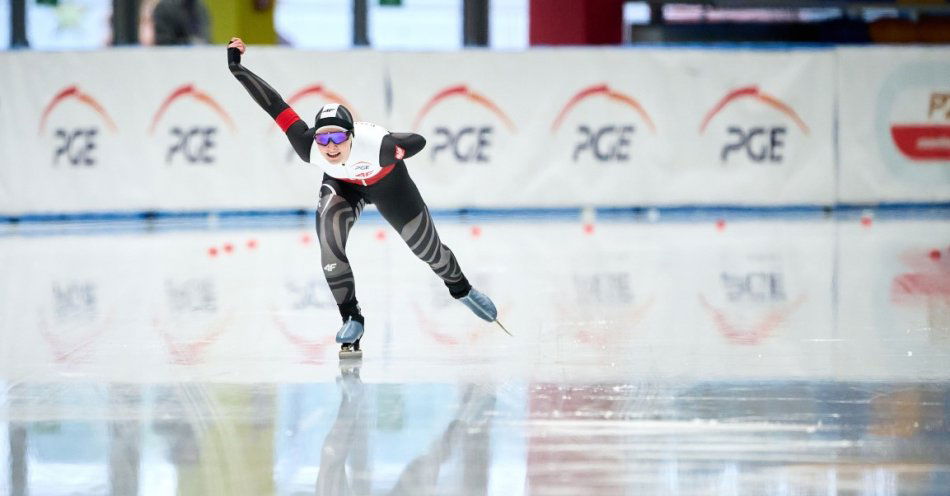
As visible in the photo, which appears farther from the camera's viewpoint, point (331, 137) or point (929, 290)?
point (929, 290)

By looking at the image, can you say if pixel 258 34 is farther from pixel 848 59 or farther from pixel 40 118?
pixel 848 59

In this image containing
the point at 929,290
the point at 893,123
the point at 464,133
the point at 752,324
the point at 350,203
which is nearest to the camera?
the point at 350,203

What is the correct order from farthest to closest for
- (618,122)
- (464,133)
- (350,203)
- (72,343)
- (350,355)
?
(618,122), (464,133), (72,343), (350,203), (350,355)

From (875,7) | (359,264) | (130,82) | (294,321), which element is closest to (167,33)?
(130,82)

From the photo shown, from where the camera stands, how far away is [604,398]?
4.64 meters

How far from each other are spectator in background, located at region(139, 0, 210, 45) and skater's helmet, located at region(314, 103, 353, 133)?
9.75 m

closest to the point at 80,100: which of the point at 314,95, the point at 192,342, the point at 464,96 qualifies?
the point at 314,95

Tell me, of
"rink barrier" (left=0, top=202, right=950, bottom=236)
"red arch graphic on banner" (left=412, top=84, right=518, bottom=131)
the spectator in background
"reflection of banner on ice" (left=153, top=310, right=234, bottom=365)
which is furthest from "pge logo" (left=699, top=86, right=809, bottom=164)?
"reflection of banner on ice" (left=153, top=310, right=234, bottom=365)

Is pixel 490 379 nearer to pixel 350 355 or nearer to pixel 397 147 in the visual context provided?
pixel 350 355

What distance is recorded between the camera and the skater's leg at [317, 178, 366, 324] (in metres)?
5.84

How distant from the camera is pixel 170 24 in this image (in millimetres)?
14961

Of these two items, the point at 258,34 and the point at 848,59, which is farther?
the point at 258,34

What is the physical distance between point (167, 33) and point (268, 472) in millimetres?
12109

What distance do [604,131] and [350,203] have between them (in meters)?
8.60
